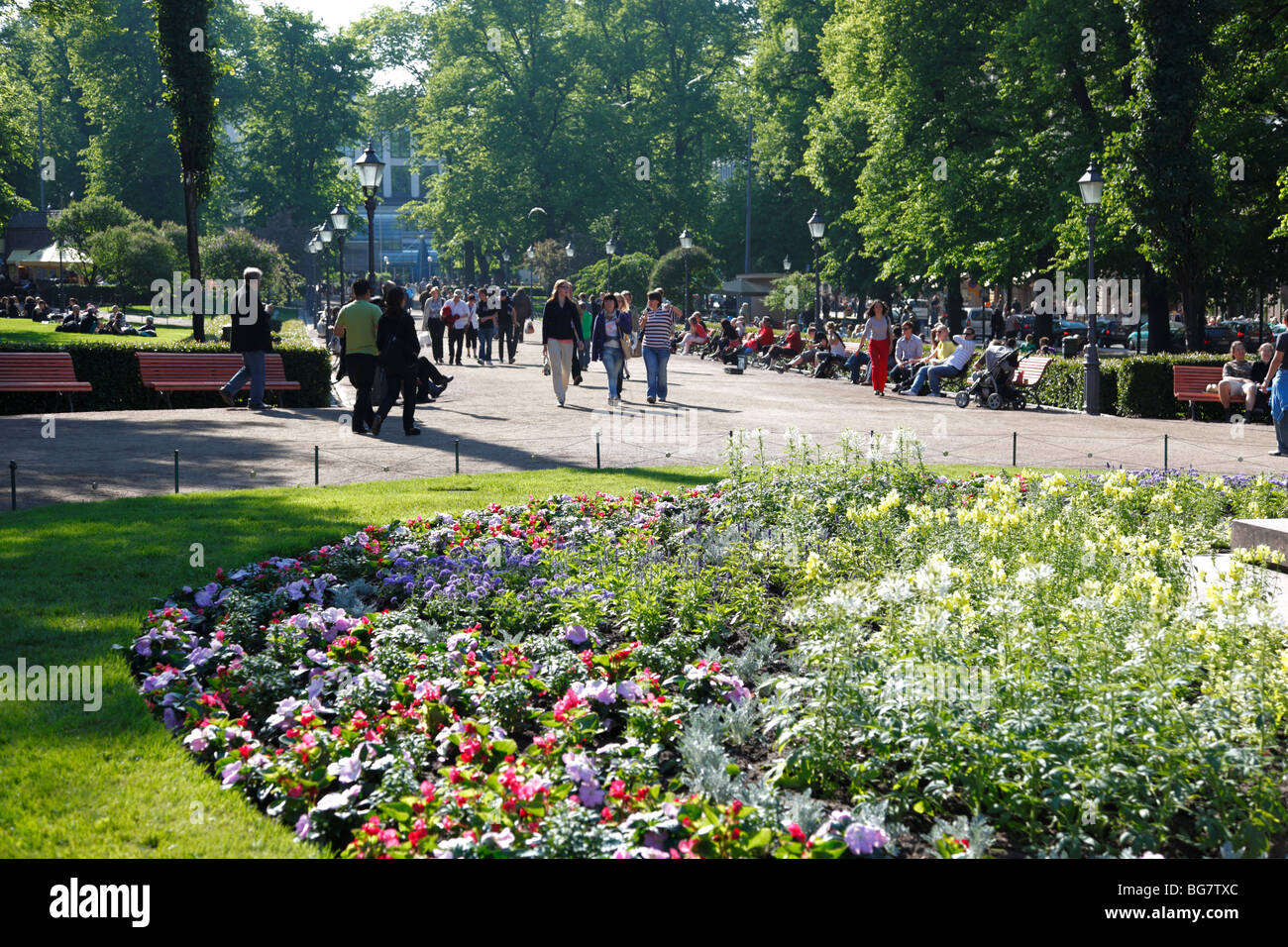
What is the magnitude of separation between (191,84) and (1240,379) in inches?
725

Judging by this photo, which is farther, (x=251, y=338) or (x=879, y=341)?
(x=879, y=341)

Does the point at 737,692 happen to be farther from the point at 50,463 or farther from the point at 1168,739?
the point at 50,463

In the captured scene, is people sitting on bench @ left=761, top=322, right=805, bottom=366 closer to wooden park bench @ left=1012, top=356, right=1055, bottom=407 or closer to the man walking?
the man walking

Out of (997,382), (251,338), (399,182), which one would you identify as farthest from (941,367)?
(399,182)

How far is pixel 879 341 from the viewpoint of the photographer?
72.8 ft

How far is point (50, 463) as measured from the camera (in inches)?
469

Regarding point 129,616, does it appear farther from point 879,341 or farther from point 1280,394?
point 879,341

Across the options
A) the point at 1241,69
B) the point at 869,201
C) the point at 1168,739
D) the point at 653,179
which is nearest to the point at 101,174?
the point at 653,179

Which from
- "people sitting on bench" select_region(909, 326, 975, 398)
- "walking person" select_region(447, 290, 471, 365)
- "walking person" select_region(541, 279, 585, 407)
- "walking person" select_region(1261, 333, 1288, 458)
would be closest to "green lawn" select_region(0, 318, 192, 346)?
"walking person" select_region(447, 290, 471, 365)

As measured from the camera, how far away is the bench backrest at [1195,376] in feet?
59.9

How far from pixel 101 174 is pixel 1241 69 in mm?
51893

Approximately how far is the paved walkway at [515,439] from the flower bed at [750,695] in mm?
4611

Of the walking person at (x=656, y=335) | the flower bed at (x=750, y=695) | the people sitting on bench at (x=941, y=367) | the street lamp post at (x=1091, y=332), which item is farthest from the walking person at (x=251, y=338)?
the street lamp post at (x=1091, y=332)
